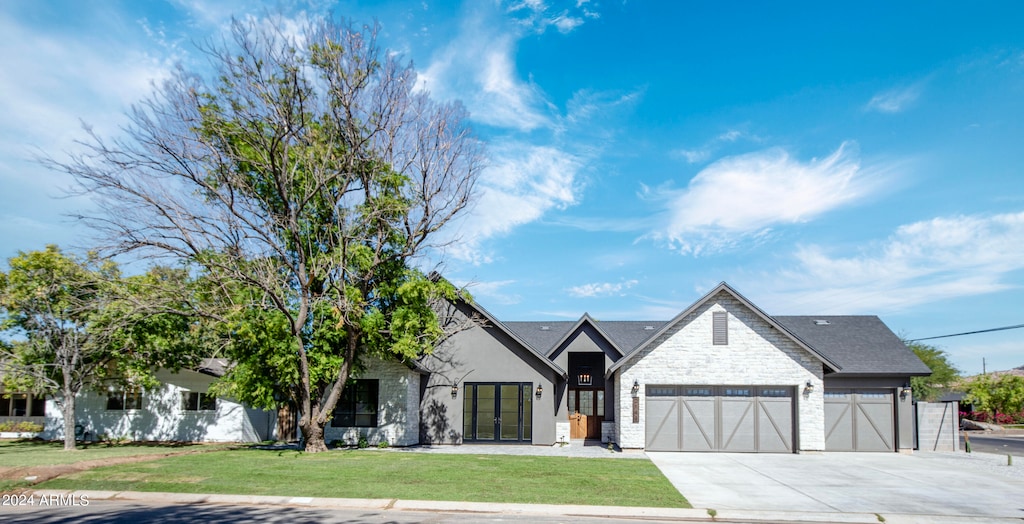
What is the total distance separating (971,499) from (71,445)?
87.2 feet

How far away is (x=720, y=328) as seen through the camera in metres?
23.2

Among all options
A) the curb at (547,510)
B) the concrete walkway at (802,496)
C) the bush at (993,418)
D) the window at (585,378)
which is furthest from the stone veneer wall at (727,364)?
the bush at (993,418)

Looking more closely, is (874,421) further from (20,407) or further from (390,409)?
(20,407)

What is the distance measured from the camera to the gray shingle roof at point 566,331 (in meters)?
28.8

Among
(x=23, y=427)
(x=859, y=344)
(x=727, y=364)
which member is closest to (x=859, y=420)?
(x=859, y=344)

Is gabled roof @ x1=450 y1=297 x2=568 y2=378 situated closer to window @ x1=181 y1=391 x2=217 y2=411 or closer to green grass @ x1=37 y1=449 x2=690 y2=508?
green grass @ x1=37 y1=449 x2=690 y2=508

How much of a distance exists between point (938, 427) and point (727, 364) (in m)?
8.78

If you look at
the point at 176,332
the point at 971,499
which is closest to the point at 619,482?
the point at 971,499

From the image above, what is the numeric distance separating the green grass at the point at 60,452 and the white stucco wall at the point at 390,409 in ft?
16.9

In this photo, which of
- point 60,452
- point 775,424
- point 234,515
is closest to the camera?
→ point 234,515

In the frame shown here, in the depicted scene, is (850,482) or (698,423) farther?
(698,423)

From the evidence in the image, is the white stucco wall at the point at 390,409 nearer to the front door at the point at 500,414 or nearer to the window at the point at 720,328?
the front door at the point at 500,414

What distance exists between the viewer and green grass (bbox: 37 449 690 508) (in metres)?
12.9

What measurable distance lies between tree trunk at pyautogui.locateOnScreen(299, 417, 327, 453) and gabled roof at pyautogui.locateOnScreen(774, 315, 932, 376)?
1689cm
